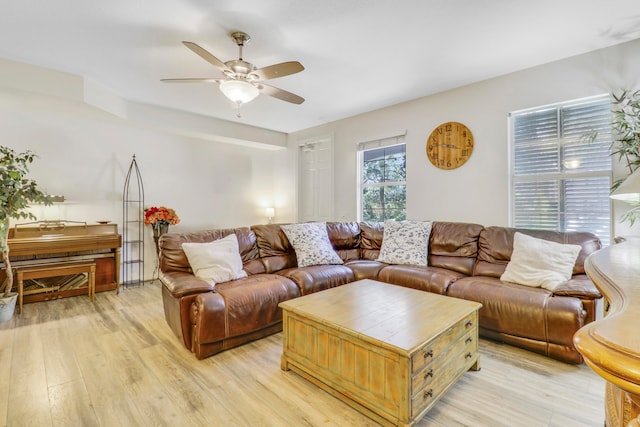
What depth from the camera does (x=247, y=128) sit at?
17.0 feet

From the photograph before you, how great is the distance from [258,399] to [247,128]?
436cm

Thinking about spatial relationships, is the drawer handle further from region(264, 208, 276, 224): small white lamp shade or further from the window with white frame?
region(264, 208, 276, 224): small white lamp shade

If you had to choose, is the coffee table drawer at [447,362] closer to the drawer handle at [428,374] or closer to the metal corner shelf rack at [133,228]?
the drawer handle at [428,374]

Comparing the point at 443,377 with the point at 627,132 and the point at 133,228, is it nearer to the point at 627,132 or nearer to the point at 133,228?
the point at 627,132

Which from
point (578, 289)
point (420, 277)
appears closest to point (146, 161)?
point (420, 277)

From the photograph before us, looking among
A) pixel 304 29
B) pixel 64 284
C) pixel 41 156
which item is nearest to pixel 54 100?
pixel 41 156

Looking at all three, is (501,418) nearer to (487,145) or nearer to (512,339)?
(512,339)

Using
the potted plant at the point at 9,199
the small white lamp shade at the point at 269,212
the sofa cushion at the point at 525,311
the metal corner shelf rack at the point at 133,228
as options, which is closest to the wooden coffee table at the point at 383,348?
the sofa cushion at the point at 525,311

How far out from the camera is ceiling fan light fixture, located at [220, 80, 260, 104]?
8.04ft

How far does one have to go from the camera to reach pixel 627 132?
8.54 feet

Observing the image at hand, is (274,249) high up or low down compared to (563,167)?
down

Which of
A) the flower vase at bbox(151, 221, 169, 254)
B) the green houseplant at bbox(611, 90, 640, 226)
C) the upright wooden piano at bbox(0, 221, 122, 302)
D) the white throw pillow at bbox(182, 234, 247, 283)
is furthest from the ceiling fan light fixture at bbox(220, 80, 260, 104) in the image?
the green houseplant at bbox(611, 90, 640, 226)

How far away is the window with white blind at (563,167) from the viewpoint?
2830 mm

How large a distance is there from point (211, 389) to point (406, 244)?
8.09 feet
